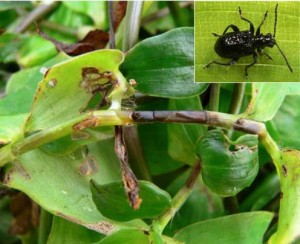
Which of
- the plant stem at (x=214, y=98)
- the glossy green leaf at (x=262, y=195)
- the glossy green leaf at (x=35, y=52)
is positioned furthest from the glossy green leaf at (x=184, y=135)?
the glossy green leaf at (x=35, y=52)

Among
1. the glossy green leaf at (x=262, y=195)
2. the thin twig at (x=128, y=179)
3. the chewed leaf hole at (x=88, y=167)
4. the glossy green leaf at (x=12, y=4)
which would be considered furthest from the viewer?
the glossy green leaf at (x=12, y=4)

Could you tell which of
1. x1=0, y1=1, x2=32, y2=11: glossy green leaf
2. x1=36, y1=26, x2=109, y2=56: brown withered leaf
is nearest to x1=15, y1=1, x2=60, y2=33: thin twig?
x1=0, y1=1, x2=32, y2=11: glossy green leaf

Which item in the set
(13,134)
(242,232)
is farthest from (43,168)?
(242,232)

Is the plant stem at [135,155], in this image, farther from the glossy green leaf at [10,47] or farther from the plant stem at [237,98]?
the glossy green leaf at [10,47]

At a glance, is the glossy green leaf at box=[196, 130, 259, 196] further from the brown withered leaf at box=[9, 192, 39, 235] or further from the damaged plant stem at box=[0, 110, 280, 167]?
the brown withered leaf at box=[9, 192, 39, 235]

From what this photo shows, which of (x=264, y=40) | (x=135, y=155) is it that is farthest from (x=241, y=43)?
(x=135, y=155)
